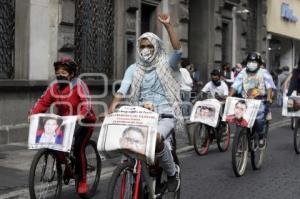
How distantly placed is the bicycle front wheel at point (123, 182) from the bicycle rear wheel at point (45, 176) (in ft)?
4.60

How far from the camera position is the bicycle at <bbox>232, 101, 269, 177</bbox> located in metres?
8.84

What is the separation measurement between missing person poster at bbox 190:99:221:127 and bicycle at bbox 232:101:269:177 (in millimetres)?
1520

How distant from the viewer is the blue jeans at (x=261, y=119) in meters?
9.56

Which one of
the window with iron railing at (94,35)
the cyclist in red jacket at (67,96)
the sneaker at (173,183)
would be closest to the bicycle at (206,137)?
the window with iron railing at (94,35)

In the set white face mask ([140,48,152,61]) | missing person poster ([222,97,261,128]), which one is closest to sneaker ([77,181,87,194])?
white face mask ([140,48,152,61])

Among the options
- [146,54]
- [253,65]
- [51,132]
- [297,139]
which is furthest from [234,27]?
[146,54]

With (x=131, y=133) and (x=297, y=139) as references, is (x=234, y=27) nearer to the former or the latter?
(x=297, y=139)

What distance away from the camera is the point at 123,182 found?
203 inches

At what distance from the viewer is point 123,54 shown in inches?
639

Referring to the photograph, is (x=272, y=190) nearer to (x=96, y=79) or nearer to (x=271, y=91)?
(x=271, y=91)

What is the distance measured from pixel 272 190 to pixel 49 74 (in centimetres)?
664

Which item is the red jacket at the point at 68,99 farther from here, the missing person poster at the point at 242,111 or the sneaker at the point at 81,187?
the missing person poster at the point at 242,111

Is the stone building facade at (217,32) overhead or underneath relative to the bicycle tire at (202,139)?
overhead

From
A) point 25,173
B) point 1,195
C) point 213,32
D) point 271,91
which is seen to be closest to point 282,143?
point 271,91
